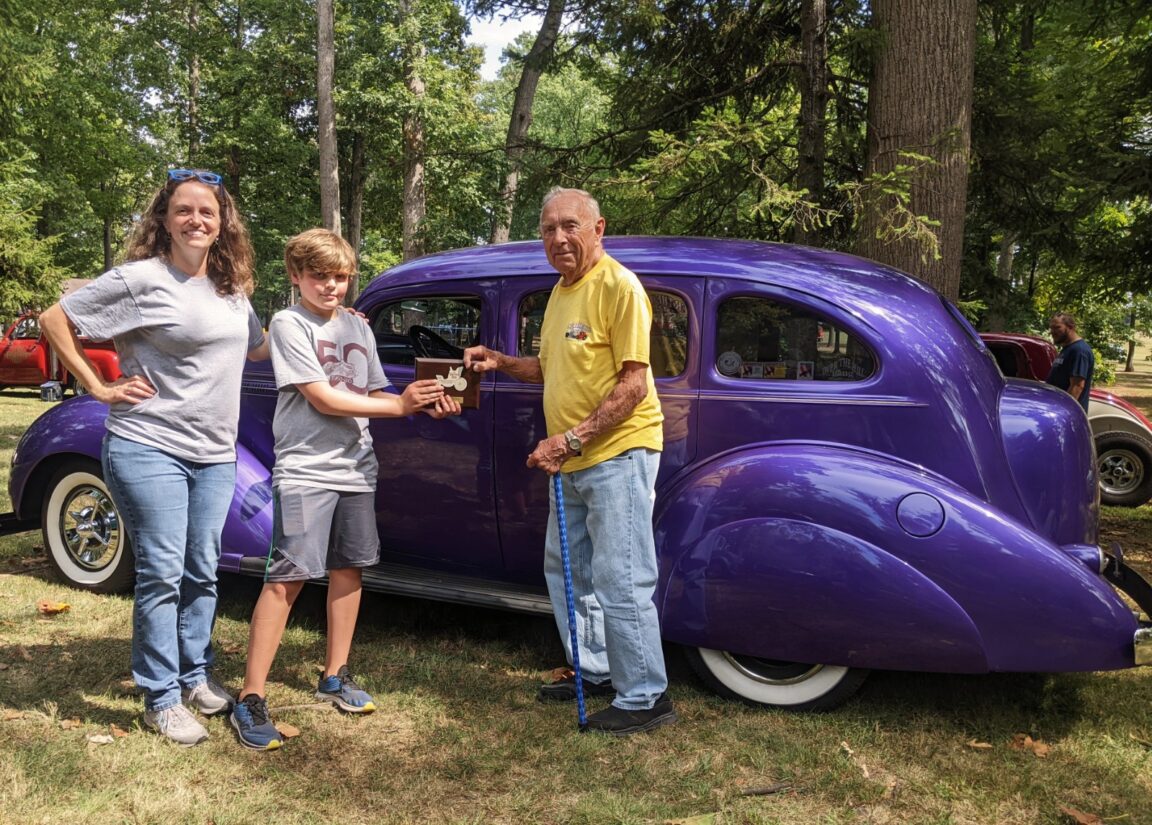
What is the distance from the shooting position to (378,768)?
121 inches

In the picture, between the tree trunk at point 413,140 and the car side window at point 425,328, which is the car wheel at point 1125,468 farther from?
the tree trunk at point 413,140

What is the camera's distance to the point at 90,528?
15.9ft

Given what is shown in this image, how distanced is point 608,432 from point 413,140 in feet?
57.0

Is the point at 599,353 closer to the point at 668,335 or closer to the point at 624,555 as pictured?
the point at 668,335

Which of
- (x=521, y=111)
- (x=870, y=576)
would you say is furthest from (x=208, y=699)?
(x=521, y=111)

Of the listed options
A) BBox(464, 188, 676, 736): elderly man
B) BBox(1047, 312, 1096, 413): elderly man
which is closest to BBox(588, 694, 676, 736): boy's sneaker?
BBox(464, 188, 676, 736): elderly man

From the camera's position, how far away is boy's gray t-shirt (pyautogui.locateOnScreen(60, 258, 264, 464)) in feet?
9.83

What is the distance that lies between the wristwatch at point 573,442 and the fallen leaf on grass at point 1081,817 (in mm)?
1937

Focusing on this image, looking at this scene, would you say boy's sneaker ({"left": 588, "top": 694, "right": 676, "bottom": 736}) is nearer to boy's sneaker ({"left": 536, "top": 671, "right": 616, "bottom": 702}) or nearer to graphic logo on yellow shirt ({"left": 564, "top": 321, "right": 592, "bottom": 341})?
boy's sneaker ({"left": 536, "top": 671, "right": 616, "bottom": 702})

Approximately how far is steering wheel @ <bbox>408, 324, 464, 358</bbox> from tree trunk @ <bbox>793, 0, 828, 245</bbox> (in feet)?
12.6

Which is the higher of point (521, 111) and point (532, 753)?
point (521, 111)

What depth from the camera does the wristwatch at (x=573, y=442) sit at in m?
3.11

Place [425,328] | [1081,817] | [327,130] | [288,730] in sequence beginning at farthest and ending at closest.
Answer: [327,130] < [425,328] < [288,730] < [1081,817]

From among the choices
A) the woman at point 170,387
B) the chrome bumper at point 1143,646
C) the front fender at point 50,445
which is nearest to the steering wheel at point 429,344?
the woman at point 170,387
